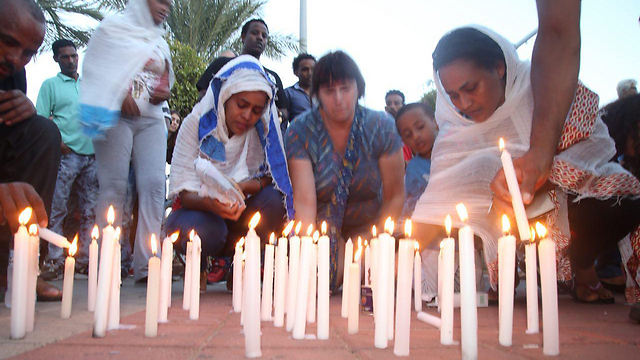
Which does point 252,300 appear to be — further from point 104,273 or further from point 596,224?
point 596,224

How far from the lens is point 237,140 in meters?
4.12

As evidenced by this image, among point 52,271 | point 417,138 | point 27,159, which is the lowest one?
point 52,271

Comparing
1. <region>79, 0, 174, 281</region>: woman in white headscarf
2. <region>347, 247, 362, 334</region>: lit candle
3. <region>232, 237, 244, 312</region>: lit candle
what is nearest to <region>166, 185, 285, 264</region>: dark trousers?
<region>79, 0, 174, 281</region>: woman in white headscarf

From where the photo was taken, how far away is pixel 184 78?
11.1 meters

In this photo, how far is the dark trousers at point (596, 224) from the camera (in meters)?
2.83

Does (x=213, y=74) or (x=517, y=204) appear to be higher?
(x=213, y=74)

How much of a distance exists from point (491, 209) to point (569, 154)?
522 mm

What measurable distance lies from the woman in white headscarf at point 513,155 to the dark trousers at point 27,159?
2.30m

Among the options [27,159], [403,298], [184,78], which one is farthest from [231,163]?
[184,78]

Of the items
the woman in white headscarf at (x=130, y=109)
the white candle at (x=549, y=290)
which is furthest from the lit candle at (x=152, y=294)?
the woman in white headscarf at (x=130, y=109)

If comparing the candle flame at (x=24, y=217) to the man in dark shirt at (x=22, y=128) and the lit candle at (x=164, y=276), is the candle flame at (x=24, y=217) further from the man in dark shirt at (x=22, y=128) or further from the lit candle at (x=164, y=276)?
the man in dark shirt at (x=22, y=128)

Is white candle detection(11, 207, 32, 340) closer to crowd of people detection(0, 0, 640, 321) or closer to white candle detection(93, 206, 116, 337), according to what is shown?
white candle detection(93, 206, 116, 337)

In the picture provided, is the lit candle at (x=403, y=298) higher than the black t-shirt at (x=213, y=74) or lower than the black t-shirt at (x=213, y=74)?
lower

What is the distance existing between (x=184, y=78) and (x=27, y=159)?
28.3 ft
